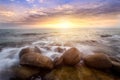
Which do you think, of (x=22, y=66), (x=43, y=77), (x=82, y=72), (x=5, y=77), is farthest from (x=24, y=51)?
(x=82, y=72)

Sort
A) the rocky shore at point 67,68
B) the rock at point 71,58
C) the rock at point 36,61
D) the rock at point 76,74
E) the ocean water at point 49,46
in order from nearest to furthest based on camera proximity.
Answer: the rock at point 76,74 → the rocky shore at point 67,68 → the rock at point 36,61 → the rock at point 71,58 → the ocean water at point 49,46

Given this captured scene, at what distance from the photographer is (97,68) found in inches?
211

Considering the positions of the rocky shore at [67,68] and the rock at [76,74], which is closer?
the rock at [76,74]

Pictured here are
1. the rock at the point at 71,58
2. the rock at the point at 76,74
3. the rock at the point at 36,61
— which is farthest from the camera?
the rock at the point at 71,58

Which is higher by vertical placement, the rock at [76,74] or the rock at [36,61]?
the rock at [36,61]

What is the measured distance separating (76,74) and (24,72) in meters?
2.10

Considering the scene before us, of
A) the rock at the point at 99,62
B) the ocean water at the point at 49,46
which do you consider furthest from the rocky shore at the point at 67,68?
the ocean water at the point at 49,46

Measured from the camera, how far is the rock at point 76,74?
4718mm

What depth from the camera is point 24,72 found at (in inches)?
195

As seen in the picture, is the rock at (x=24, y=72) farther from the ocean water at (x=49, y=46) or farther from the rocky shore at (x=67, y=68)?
the ocean water at (x=49, y=46)

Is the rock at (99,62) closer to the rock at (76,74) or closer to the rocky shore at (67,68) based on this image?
the rocky shore at (67,68)

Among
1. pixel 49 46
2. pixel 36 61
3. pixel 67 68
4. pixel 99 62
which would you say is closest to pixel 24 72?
pixel 36 61

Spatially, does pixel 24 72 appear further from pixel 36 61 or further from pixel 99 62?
pixel 99 62

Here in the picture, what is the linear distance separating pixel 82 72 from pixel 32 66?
215cm
